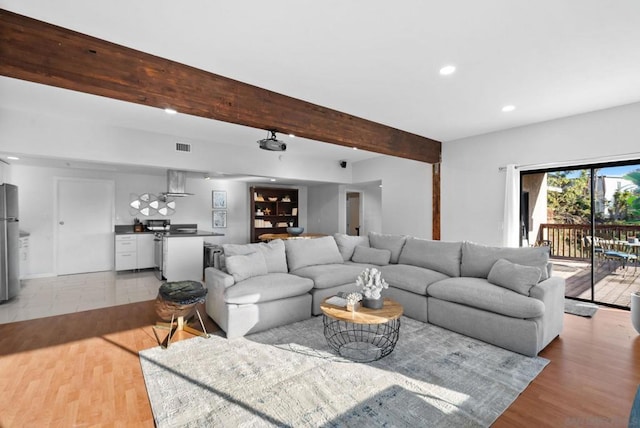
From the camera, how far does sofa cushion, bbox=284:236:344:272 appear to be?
4.19 meters

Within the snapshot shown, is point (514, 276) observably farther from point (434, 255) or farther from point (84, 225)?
point (84, 225)

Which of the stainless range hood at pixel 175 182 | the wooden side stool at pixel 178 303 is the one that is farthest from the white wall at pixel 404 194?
the wooden side stool at pixel 178 303

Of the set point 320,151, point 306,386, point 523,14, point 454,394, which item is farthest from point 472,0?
point 320,151

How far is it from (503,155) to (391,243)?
2340mm

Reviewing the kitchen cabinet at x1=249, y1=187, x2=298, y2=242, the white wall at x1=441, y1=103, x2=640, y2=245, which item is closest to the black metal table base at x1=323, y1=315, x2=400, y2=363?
the white wall at x1=441, y1=103, x2=640, y2=245

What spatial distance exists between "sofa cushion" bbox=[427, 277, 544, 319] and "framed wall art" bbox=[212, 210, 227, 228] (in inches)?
236

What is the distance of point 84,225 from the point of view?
631cm

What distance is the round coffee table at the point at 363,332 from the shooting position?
8.45 feet

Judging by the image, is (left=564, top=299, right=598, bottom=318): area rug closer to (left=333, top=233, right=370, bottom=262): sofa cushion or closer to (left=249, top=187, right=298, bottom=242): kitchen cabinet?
(left=333, top=233, right=370, bottom=262): sofa cushion

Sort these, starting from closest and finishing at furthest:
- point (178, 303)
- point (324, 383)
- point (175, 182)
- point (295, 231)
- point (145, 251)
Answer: point (324, 383), point (178, 303), point (175, 182), point (145, 251), point (295, 231)

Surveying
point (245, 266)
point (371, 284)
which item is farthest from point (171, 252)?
point (371, 284)

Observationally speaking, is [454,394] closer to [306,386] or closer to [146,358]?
[306,386]

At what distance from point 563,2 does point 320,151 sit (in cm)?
465

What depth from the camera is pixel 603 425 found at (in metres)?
1.83
